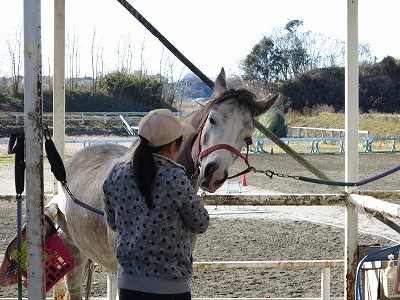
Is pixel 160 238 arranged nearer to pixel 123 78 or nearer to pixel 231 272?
pixel 231 272

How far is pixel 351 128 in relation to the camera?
4344mm

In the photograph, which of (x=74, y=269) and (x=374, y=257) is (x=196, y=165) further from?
(x=74, y=269)

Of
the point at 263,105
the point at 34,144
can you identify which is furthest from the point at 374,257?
the point at 34,144

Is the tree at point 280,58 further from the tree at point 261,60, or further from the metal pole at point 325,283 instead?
the metal pole at point 325,283

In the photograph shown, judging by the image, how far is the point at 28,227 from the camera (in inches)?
105

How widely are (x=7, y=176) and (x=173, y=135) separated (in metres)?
16.7

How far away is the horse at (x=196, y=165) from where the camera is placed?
3615mm

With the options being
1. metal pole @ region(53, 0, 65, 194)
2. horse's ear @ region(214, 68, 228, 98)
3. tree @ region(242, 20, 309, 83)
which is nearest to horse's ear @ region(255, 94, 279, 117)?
horse's ear @ region(214, 68, 228, 98)

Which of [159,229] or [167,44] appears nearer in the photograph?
[159,229]

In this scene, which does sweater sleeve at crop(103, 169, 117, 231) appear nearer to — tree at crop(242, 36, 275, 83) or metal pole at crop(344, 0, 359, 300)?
metal pole at crop(344, 0, 359, 300)

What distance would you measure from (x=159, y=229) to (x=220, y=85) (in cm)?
155

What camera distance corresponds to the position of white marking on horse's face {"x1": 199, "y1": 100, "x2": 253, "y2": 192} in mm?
3553

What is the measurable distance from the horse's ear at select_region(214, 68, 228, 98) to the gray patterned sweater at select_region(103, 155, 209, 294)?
4.45 ft

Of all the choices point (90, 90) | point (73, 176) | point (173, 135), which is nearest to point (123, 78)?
point (90, 90)
